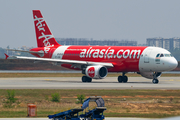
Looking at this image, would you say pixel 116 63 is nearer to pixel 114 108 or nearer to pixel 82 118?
pixel 114 108

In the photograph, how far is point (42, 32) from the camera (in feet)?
225

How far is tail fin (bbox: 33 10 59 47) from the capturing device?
6838 centimetres

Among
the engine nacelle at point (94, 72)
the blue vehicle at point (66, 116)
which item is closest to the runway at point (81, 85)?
the engine nacelle at point (94, 72)

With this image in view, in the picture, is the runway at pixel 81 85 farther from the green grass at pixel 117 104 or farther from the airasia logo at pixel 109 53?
the green grass at pixel 117 104

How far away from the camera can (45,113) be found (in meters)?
26.9

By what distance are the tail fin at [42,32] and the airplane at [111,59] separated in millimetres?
842

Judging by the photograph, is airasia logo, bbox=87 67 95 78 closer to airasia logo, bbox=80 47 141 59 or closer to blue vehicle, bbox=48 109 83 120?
airasia logo, bbox=80 47 141 59

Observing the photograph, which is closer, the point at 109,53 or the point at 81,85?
the point at 81,85

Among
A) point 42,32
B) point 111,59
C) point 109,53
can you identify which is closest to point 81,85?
point 111,59

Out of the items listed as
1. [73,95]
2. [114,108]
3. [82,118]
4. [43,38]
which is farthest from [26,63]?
[82,118]

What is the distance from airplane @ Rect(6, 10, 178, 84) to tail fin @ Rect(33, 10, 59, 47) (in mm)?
842

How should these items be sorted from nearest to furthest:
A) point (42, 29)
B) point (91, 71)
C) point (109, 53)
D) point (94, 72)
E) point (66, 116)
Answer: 1. point (66, 116)
2. point (94, 72)
3. point (91, 71)
4. point (109, 53)
5. point (42, 29)

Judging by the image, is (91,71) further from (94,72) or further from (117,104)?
(117,104)

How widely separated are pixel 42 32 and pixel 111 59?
1555 centimetres
